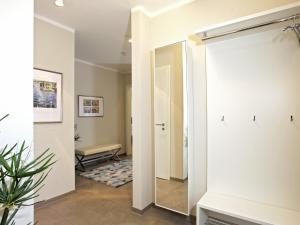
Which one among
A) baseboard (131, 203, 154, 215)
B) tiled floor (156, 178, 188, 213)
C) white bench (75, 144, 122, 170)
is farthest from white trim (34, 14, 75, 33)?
baseboard (131, 203, 154, 215)

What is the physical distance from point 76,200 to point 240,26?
297cm

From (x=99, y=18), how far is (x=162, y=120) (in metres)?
1.66

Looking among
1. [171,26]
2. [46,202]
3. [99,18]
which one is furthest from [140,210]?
[99,18]

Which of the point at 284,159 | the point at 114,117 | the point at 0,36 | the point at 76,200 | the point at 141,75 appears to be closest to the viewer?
the point at 0,36

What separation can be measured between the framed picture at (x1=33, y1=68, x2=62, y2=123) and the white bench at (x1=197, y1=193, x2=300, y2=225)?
89.4 inches

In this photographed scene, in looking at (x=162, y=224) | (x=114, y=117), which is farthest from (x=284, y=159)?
(x=114, y=117)

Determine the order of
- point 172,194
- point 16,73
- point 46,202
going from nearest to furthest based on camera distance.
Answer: point 16,73, point 172,194, point 46,202

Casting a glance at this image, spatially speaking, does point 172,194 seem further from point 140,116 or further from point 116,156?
point 116,156

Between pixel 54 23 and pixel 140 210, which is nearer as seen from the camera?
pixel 140 210

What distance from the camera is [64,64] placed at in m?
2.85

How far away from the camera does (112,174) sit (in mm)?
3814

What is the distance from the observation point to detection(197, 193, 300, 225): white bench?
1.41 metres

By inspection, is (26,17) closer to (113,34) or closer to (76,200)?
(113,34)

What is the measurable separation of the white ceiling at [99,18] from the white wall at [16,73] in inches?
52.3
